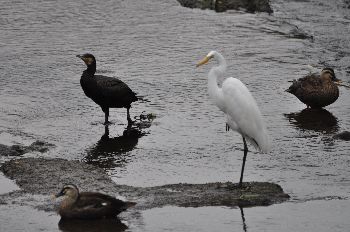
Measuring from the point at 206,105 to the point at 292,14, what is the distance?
980 cm

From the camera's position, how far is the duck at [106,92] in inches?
569

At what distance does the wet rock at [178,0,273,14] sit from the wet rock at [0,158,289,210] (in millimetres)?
13015

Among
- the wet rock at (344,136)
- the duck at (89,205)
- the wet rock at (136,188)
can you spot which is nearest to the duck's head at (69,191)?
the duck at (89,205)

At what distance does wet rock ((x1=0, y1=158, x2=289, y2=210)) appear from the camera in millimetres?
10750

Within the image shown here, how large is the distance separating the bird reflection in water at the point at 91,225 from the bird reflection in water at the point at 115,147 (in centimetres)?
215

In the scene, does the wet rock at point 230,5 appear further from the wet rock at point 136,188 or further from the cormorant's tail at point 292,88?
the wet rock at point 136,188

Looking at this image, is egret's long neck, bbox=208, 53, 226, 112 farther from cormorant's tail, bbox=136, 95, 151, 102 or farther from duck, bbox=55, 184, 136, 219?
cormorant's tail, bbox=136, 95, 151, 102

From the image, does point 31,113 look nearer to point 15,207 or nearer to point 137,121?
point 137,121

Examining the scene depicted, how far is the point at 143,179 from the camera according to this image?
11734mm

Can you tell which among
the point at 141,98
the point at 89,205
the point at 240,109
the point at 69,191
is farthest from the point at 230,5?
the point at 89,205

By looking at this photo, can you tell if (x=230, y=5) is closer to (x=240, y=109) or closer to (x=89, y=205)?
(x=240, y=109)

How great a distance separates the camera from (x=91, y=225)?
10172mm

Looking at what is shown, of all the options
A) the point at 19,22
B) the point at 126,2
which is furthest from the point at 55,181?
the point at 126,2

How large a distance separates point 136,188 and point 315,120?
5.16 metres
